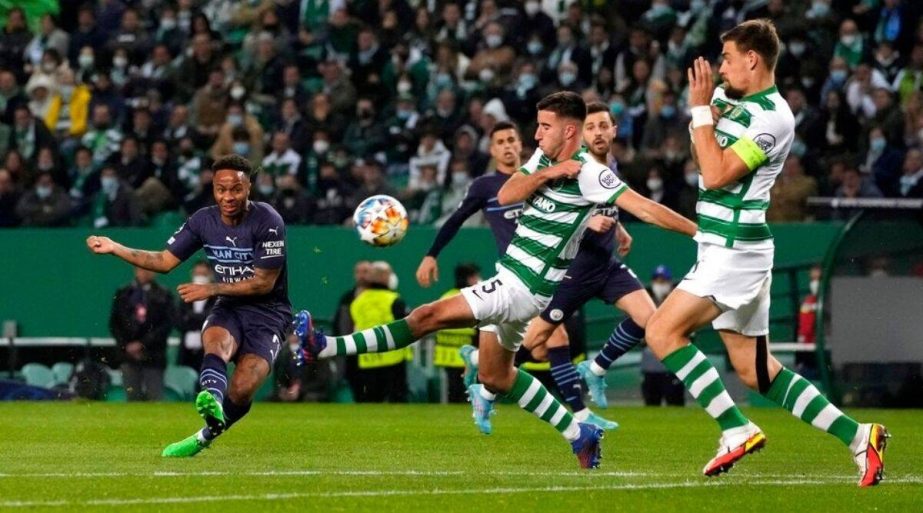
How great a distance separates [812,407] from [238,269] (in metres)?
3.92

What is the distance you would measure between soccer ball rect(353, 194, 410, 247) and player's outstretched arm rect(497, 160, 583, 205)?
1.78 metres

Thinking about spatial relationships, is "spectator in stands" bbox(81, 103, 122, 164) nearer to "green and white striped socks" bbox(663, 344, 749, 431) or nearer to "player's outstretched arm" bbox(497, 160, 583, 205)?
"player's outstretched arm" bbox(497, 160, 583, 205)

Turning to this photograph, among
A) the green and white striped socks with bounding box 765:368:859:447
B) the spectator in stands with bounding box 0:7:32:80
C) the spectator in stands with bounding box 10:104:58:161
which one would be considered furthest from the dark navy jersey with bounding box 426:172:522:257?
the spectator in stands with bounding box 0:7:32:80

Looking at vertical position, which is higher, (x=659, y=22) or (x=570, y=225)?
(x=659, y=22)

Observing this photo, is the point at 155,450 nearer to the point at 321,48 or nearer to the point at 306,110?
the point at 306,110

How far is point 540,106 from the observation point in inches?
397

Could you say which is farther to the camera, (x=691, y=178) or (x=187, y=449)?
(x=691, y=178)

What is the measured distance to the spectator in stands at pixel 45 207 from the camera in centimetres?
2294

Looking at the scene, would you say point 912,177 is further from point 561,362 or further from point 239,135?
Answer: point 239,135

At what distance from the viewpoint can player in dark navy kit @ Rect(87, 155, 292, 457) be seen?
11.1 meters

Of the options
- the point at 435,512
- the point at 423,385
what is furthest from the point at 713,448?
the point at 423,385

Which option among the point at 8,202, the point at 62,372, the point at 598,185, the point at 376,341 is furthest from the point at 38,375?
the point at 598,185

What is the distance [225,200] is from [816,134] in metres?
12.0

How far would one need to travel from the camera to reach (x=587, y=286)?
13648 mm
